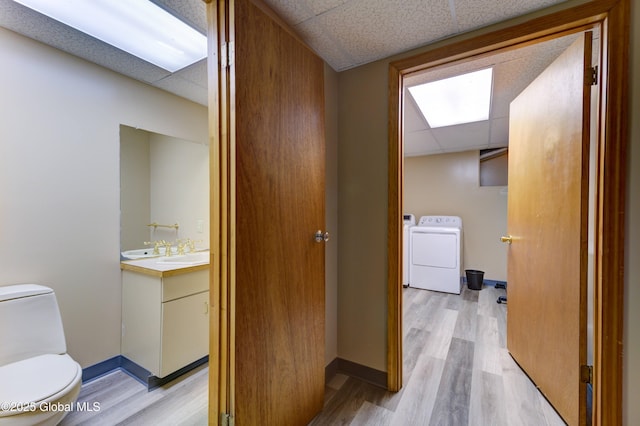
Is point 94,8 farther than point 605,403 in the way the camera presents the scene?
Yes

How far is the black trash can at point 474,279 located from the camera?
3805 mm

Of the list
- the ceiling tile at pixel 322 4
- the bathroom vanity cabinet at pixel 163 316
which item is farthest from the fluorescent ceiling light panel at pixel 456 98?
the bathroom vanity cabinet at pixel 163 316

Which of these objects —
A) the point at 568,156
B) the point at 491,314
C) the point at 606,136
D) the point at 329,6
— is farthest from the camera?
the point at 491,314

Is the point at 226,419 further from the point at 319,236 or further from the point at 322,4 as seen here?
the point at 322,4

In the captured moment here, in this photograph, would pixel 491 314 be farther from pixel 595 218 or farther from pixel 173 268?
pixel 173 268

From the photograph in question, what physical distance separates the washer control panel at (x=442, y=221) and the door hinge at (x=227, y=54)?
13.1 feet

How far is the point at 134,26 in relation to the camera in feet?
4.73

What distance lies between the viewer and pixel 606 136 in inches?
45.2

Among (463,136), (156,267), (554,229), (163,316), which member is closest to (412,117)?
(463,136)

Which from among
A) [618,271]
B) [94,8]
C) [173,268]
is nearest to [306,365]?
[173,268]

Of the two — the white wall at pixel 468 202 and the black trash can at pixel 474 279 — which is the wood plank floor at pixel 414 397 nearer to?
the black trash can at pixel 474 279

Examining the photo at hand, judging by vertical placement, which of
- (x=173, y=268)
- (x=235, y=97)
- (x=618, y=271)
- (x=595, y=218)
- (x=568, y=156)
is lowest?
(x=173, y=268)

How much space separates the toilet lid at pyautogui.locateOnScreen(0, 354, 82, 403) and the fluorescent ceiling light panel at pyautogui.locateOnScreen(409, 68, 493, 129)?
2.81 metres

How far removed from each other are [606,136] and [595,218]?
0.37 meters
